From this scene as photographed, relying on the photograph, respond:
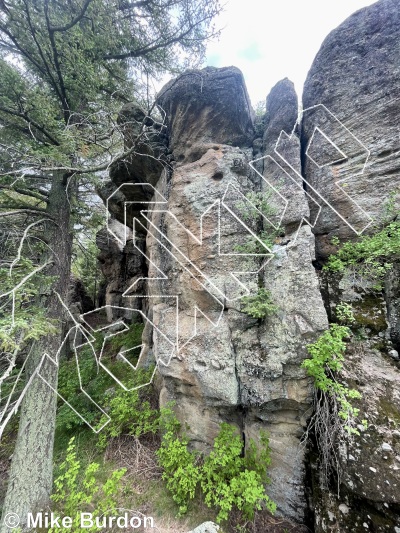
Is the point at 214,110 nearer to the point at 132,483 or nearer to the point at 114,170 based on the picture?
the point at 114,170

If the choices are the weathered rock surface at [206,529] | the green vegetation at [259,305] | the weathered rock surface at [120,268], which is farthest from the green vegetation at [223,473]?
the weathered rock surface at [120,268]

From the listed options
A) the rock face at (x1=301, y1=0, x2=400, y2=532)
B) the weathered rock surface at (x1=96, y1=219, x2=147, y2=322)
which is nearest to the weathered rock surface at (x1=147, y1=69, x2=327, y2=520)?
the rock face at (x1=301, y1=0, x2=400, y2=532)

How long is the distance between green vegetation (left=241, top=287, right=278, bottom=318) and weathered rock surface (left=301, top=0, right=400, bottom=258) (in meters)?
1.43

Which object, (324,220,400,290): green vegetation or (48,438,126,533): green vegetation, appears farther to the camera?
(324,220,400,290): green vegetation

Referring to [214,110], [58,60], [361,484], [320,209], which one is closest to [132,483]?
[361,484]

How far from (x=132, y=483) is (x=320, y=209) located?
213 inches

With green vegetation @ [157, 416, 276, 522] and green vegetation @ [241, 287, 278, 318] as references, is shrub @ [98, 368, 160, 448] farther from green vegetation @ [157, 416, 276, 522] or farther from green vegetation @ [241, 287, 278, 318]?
green vegetation @ [241, 287, 278, 318]

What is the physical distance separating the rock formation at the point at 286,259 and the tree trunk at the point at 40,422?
4.41ft

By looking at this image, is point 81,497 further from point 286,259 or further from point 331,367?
point 286,259

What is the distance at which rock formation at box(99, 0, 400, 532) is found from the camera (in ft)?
7.82

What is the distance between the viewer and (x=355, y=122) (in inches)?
139

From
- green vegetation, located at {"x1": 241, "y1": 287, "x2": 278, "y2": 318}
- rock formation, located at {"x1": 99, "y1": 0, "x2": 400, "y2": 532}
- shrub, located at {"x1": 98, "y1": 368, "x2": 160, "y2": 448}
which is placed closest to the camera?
rock formation, located at {"x1": 99, "y1": 0, "x2": 400, "y2": 532}

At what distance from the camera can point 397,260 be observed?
106 inches

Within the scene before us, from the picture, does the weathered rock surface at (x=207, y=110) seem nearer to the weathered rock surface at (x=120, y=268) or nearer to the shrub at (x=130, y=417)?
the shrub at (x=130, y=417)
